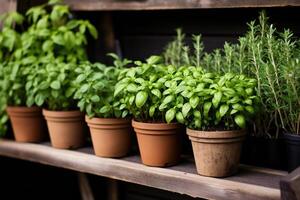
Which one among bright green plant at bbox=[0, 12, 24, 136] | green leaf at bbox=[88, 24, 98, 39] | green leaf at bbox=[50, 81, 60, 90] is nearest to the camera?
green leaf at bbox=[50, 81, 60, 90]

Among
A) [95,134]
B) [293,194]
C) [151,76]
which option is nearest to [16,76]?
[95,134]

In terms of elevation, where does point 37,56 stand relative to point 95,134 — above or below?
above

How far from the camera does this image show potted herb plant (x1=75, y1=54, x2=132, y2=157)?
1581 mm

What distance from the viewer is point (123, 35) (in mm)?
2082

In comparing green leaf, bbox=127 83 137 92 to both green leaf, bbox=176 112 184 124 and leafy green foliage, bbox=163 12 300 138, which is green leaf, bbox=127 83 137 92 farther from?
leafy green foliage, bbox=163 12 300 138

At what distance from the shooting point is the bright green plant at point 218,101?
4.34 feet

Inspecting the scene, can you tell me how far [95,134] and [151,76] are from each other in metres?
0.29

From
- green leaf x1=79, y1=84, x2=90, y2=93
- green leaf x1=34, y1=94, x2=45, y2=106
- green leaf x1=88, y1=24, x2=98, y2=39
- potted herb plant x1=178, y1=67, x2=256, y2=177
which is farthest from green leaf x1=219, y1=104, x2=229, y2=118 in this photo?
green leaf x1=88, y1=24, x2=98, y2=39

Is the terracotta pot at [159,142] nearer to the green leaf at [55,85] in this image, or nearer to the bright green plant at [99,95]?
the bright green plant at [99,95]

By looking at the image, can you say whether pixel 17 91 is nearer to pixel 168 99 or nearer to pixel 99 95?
pixel 99 95

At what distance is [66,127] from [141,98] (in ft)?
1.39

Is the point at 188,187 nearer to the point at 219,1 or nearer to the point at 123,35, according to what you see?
the point at 219,1

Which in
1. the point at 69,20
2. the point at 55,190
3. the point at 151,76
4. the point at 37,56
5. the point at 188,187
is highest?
the point at 69,20

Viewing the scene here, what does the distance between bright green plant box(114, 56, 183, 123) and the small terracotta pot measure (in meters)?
0.26
